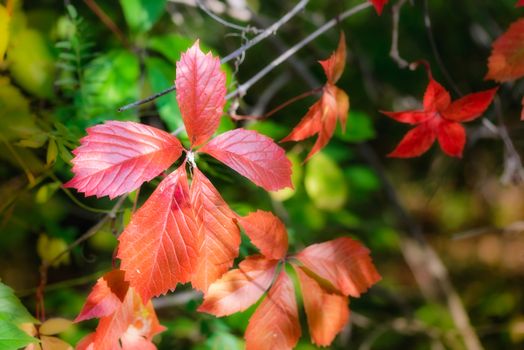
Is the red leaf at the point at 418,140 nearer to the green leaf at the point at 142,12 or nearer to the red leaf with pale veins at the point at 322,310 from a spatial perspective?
the red leaf with pale veins at the point at 322,310

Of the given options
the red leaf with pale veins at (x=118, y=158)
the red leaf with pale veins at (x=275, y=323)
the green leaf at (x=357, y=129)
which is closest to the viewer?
the red leaf with pale veins at (x=118, y=158)

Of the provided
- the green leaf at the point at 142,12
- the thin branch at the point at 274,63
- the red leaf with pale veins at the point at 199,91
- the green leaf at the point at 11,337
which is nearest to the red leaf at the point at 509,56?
the thin branch at the point at 274,63

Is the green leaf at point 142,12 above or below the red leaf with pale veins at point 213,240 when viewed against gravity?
above

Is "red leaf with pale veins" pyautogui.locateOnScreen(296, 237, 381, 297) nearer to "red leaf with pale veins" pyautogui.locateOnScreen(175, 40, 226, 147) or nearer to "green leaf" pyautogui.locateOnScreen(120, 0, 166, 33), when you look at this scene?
"red leaf with pale veins" pyautogui.locateOnScreen(175, 40, 226, 147)

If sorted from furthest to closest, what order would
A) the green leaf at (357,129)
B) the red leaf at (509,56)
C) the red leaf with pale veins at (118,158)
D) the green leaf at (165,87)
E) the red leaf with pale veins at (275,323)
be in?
the green leaf at (357,129) < the green leaf at (165,87) < the red leaf at (509,56) < the red leaf with pale veins at (275,323) < the red leaf with pale veins at (118,158)

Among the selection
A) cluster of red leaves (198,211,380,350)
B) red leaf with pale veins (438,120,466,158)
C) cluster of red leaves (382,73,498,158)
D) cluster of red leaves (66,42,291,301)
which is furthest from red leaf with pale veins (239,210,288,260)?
red leaf with pale veins (438,120,466,158)

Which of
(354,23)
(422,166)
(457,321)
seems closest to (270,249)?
(457,321)

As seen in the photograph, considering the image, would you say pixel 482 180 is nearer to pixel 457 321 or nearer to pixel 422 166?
pixel 422 166
